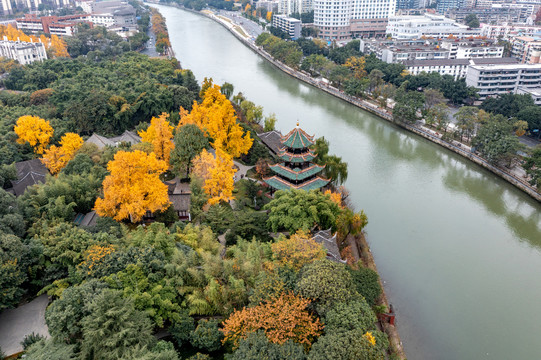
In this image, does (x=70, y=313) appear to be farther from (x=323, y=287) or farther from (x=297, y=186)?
(x=297, y=186)

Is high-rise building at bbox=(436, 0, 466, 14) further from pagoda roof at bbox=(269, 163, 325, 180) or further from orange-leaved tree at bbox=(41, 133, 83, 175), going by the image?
orange-leaved tree at bbox=(41, 133, 83, 175)

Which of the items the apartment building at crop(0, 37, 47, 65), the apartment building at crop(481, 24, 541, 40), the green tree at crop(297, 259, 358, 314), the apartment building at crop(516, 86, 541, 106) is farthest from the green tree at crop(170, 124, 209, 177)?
the apartment building at crop(481, 24, 541, 40)

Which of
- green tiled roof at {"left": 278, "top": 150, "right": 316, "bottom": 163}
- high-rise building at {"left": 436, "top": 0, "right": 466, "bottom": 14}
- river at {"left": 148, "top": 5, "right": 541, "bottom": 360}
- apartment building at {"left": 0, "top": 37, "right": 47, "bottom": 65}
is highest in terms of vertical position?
high-rise building at {"left": 436, "top": 0, "right": 466, "bottom": 14}

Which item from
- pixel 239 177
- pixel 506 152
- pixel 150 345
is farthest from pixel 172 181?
pixel 506 152

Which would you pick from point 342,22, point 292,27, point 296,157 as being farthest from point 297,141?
point 342,22

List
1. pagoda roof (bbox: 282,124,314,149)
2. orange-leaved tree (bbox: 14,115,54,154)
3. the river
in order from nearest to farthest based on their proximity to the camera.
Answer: the river < pagoda roof (bbox: 282,124,314,149) < orange-leaved tree (bbox: 14,115,54,154)

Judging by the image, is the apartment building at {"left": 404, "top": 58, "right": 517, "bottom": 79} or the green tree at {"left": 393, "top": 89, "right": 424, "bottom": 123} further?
the apartment building at {"left": 404, "top": 58, "right": 517, "bottom": 79}
